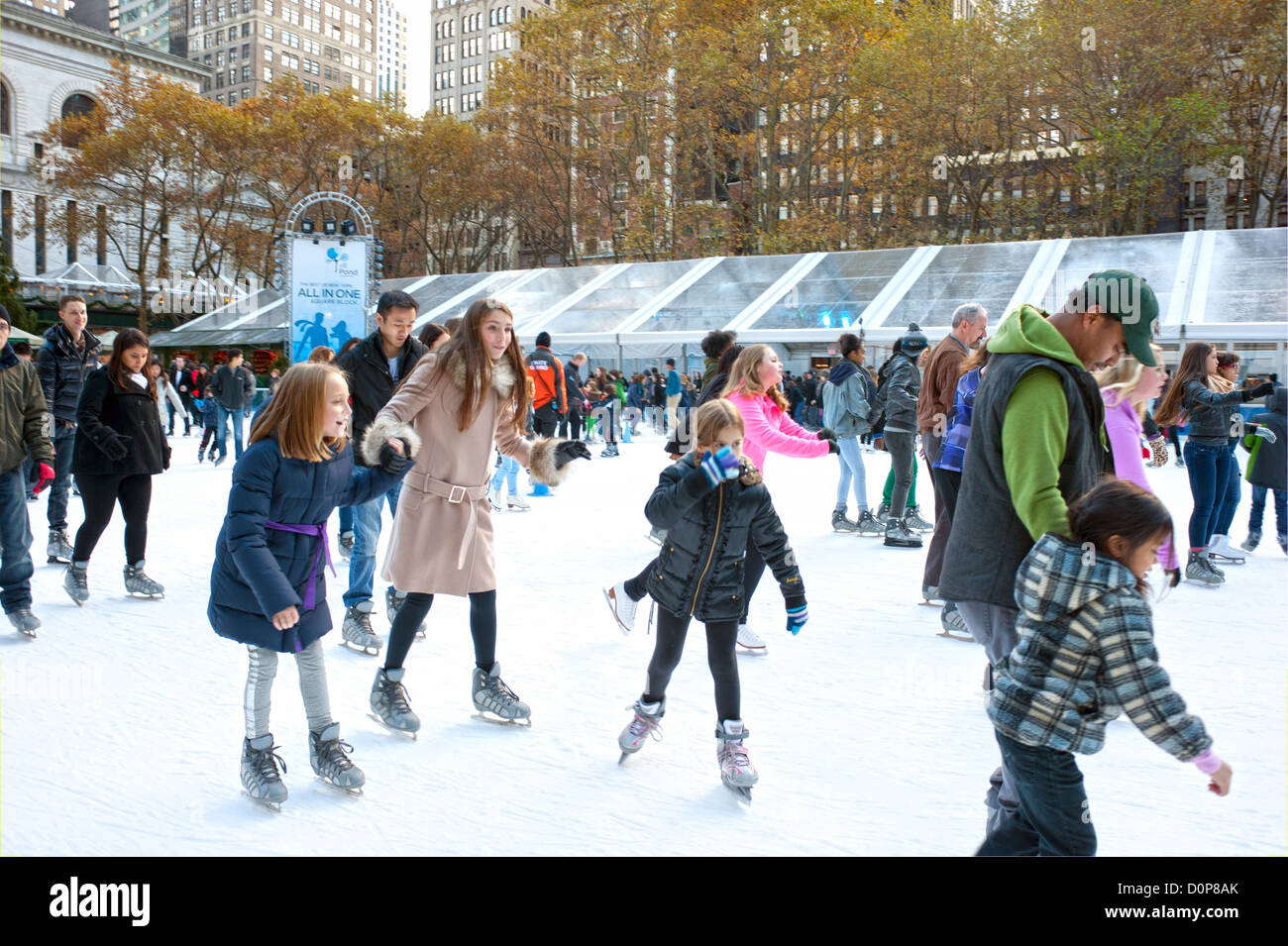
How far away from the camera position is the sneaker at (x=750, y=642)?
4500 millimetres

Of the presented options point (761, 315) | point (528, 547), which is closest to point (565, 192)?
point (761, 315)

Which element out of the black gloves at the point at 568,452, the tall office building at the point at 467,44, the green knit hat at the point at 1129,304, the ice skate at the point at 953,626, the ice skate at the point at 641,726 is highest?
the tall office building at the point at 467,44

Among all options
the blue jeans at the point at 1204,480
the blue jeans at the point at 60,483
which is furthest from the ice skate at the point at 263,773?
the blue jeans at the point at 1204,480

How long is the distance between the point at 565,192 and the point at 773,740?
111 feet

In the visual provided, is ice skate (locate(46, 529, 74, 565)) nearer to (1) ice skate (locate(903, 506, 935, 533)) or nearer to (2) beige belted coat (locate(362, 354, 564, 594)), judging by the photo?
(2) beige belted coat (locate(362, 354, 564, 594))

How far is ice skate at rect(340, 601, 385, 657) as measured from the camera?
4516 millimetres

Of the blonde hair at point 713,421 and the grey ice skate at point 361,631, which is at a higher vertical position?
the blonde hair at point 713,421

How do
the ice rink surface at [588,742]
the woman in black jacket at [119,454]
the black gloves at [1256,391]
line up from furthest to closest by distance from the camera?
the black gloves at [1256,391] < the woman in black jacket at [119,454] < the ice rink surface at [588,742]

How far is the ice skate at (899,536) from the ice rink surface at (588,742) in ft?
4.60

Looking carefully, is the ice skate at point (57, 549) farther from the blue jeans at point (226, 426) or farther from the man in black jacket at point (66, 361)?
the blue jeans at point (226, 426)

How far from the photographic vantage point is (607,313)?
20.8m

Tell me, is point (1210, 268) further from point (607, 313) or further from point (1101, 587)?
point (1101, 587)

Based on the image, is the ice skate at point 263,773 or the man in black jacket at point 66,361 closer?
the ice skate at point 263,773
